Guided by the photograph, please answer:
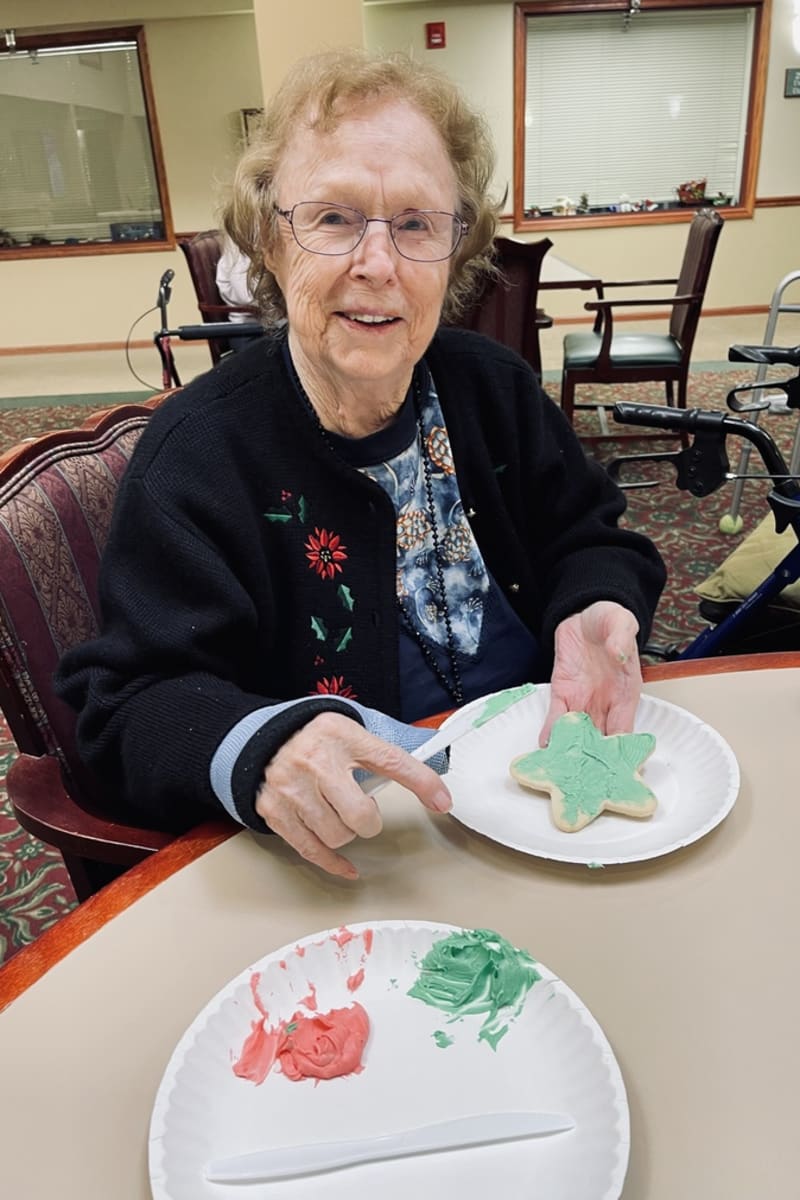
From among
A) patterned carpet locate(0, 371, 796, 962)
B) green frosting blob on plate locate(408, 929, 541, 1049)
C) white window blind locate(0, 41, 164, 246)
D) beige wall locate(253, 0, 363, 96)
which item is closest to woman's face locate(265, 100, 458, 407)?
green frosting blob on plate locate(408, 929, 541, 1049)

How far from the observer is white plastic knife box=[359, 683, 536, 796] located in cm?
77

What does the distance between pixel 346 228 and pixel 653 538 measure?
9.25 feet

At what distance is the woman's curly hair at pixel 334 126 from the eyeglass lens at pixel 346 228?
0.08 metres

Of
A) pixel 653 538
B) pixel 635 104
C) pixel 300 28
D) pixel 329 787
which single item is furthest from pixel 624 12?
pixel 329 787

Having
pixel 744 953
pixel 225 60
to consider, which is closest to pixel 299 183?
pixel 744 953

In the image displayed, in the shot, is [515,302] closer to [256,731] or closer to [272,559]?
[272,559]

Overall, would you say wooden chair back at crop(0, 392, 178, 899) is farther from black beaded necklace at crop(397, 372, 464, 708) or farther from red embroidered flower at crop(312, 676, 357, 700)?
black beaded necklace at crop(397, 372, 464, 708)

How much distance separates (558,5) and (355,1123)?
8.06 metres

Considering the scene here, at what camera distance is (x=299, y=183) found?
106 centimetres

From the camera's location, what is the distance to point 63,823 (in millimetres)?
955

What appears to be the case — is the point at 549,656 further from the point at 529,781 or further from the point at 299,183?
the point at 299,183

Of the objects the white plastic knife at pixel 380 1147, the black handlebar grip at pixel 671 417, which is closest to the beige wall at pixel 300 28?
the black handlebar grip at pixel 671 417

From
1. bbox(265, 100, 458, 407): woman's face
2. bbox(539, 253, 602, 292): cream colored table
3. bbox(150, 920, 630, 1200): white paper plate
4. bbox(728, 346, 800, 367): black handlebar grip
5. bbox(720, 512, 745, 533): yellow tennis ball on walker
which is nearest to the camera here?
bbox(150, 920, 630, 1200): white paper plate

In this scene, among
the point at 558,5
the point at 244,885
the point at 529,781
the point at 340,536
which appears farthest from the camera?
the point at 558,5
